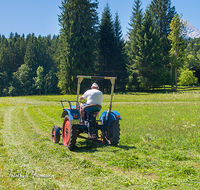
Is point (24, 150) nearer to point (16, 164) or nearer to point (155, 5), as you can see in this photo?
point (16, 164)

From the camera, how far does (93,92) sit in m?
Answer: 7.60

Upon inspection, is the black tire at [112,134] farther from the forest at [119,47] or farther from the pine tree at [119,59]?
the pine tree at [119,59]

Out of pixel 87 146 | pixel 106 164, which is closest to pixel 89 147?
pixel 87 146

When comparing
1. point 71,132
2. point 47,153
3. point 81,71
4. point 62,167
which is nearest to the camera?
point 62,167

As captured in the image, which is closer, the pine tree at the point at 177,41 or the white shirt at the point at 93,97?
the white shirt at the point at 93,97

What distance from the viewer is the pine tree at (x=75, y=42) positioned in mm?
51406

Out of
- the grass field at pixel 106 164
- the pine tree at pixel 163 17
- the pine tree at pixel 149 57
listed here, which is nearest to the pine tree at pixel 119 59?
the pine tree at pixel 149 57

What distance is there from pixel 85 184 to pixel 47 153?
8.45 ft

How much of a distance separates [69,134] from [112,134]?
1.48 metres

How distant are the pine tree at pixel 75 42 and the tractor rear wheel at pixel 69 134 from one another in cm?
4269

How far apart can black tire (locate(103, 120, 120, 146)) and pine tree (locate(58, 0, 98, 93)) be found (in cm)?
4298

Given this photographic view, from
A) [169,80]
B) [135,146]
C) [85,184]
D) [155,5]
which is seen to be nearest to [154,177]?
[85,184]

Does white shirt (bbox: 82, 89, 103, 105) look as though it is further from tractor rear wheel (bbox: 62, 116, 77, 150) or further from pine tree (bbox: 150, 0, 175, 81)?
pine tree (bbox: 150, 0, 175, 81)

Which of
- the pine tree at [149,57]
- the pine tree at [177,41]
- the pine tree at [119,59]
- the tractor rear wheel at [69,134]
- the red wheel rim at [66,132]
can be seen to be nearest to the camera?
the tractor rear wheel at [69,134]
